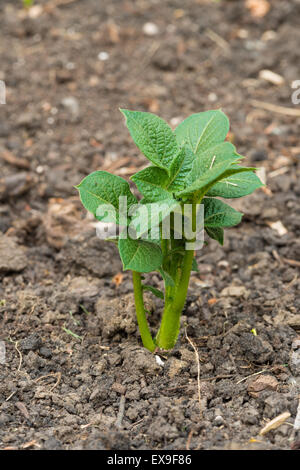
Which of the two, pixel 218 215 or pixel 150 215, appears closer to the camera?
pixel 150 215

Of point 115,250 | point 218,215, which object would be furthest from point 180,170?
point 115,250

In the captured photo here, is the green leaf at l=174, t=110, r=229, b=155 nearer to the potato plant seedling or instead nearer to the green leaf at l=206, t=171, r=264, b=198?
the potato plant seedling

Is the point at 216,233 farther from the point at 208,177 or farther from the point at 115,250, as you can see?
the point at 115,250

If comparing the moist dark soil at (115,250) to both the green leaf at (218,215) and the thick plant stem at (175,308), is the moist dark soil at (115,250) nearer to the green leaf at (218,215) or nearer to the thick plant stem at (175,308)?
the thick plant stem at (175,308)

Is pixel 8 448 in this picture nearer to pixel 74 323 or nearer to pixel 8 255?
pixel 74 323

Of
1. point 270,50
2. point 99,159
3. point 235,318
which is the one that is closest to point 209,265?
point 235,318
